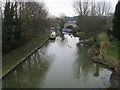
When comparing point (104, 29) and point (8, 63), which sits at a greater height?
point (104, 29)

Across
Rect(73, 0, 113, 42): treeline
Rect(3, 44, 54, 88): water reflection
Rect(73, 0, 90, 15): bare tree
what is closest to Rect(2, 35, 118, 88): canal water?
Rect(3, 44, 54, 88): water reflection

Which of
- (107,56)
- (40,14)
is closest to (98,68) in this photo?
(107,56)

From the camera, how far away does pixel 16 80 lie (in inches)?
466

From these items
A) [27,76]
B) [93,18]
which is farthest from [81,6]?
[27,76]

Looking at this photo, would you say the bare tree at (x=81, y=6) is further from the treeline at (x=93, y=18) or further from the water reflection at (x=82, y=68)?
the water reflection at (x=82, y=68)

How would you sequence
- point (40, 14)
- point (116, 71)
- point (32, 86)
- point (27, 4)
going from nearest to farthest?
point (32, 86) < point (116, 71) < point (27, 4) < point (40, 14)

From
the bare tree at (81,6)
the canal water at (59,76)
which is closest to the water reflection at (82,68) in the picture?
the canal water at (59,76)

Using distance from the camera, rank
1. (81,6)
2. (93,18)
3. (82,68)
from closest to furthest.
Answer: (82,68)
(93,18)
(81,6)

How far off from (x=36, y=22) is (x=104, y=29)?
12261 mm

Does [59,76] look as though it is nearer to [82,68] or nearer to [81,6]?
[82,68]

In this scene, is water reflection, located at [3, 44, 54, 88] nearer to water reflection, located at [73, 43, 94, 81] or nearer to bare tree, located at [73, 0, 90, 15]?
water reflection, located at [73, 43, 94, 81]

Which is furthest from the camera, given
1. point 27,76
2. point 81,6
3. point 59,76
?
point 81,6

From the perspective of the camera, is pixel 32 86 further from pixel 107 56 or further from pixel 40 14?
pixel 40 14

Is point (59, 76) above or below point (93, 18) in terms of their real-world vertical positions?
below
